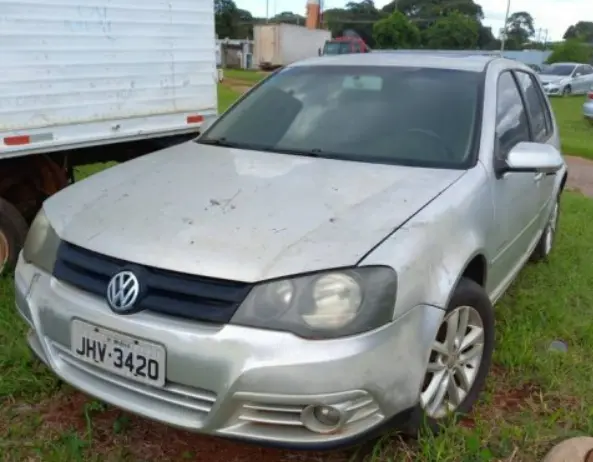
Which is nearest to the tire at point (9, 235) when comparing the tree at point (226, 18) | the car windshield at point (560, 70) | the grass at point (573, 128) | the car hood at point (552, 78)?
the grass at point (573, 128)

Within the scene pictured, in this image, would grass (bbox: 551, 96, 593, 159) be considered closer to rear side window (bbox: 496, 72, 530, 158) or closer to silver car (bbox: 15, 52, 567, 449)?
rear side window (bbox: 496, 72, 530, 158)

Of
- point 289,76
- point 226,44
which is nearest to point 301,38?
point 226,44

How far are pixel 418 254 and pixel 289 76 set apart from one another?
1991 millimetres

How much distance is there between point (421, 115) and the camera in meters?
3.36

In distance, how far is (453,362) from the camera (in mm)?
2699

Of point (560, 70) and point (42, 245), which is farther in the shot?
point (560, 70)

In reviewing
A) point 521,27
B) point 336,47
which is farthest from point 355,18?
point 336,47

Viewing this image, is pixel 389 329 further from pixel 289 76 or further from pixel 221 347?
pixel 289 76

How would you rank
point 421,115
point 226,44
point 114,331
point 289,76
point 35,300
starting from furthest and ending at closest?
point 226,44, point 289,76, point 421,115, point 35,300, point 114,331

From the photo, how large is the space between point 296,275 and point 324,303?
0.42 ft

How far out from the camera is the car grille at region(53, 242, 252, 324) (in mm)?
2162

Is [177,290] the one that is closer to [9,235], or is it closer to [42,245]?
[42,245]

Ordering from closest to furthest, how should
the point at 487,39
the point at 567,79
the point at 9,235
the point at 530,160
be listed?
the point at 530,160 → the point at 9,235 → the point at 567,79 → the point at 487,39

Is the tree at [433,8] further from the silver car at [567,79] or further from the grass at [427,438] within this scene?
the grass at [427,438]
